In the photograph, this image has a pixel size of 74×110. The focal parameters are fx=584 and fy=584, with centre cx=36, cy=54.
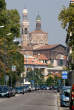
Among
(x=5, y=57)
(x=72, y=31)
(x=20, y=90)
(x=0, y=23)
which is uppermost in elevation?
(x=72, y=31)

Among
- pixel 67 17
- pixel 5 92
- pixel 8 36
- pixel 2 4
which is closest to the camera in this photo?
pixel 67 17

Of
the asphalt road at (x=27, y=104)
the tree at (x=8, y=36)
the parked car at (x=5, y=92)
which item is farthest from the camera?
the tree at (x=8, y=36)

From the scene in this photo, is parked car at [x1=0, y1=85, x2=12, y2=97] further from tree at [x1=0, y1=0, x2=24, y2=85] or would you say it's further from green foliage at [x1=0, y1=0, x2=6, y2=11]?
green foliage at [x1=0, y1=0, x2=6, y2=11]

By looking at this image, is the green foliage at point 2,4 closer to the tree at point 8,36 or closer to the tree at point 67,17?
the tree at point 8,36

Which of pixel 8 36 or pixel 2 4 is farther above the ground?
pixel 2 4

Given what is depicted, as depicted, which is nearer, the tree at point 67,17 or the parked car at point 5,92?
the tree at point 67,17

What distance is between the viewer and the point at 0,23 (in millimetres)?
91375

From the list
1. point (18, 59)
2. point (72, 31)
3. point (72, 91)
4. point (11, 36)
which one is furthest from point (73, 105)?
point (18, 59)

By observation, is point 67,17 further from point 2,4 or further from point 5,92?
point 2,4

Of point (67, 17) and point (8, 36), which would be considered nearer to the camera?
point (67, 17)

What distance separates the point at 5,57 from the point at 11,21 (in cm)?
636

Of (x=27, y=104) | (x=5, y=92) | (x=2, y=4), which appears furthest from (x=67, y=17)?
(x=2, y=4)

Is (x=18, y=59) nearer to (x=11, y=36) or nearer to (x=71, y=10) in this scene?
(x=11, y=36)

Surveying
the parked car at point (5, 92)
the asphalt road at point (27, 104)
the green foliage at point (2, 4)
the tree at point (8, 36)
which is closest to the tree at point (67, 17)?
the asphalt road at point (27, 104)
